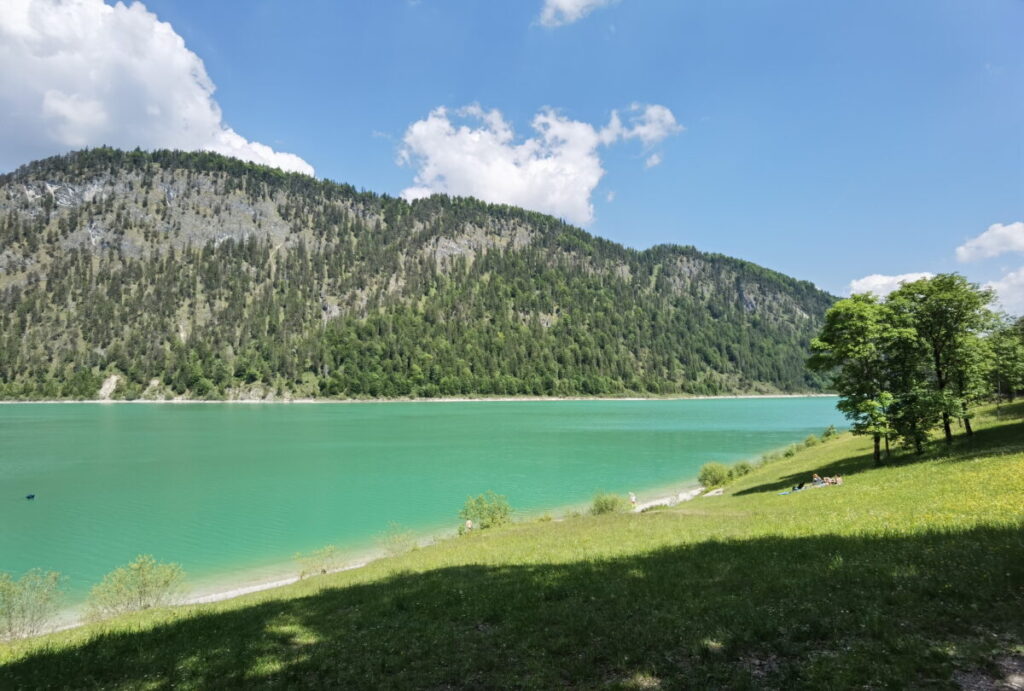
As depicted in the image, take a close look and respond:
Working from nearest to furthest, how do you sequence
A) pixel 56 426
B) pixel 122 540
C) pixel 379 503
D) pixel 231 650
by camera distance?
pixel 231 650
pixel 122 540
pixel 379 503
pixel 56 426

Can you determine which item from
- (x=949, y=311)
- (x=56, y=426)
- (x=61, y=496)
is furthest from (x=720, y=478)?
(x=56, y=426)

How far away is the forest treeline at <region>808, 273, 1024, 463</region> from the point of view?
94.1ft

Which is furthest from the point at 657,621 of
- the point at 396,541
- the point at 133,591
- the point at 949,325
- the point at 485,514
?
the point at 949,325

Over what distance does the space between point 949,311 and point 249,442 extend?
95.5 meters

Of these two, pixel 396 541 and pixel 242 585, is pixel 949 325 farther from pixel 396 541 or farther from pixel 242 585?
pixel 242 585

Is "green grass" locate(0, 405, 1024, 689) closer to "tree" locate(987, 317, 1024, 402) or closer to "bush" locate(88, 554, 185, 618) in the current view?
"bush" locate(88, 554, 185, 618)

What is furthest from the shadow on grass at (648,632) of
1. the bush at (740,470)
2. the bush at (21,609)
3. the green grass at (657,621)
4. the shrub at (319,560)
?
the bush at (740,470)

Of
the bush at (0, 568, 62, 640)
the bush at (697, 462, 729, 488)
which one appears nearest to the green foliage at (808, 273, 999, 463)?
the bush at (697, 462, 729, 488)

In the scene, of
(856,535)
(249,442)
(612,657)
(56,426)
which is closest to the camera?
(612,657)

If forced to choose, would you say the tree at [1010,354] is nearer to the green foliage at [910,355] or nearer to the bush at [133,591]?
the green foliage at [910,355]

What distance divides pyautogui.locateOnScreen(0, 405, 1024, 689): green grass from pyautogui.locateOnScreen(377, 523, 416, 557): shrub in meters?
13.4

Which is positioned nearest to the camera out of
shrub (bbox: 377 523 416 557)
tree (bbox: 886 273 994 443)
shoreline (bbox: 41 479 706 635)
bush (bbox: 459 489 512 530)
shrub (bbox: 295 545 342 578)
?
shoreline (bbox: 41 479 706 635)

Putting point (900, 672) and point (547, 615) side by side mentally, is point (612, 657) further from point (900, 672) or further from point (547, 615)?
point (900, 672)

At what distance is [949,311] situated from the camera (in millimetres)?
28984
